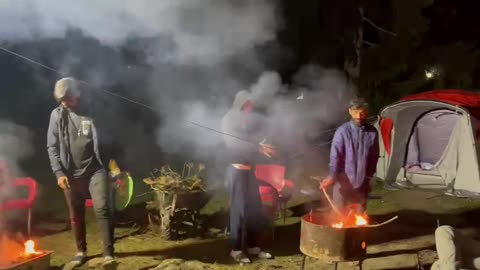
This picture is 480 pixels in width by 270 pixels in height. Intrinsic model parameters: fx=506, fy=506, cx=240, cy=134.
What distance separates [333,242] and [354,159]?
3.88ft

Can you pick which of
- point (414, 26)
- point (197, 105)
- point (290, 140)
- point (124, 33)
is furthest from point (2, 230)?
point (414, 26)

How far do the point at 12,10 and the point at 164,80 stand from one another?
516 cm

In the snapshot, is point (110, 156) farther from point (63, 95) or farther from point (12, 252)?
point (12, 252)

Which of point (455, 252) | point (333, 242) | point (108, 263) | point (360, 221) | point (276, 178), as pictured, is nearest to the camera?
point (455, 252)

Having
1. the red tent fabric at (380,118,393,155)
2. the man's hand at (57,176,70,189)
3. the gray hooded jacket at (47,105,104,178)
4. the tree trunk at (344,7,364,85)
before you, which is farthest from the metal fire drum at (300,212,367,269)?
the tree trunk at (344,7,364,85)

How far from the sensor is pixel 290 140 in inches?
417

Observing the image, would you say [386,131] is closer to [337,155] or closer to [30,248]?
[337,155]

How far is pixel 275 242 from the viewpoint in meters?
7.38

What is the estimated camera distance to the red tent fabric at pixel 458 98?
1048 cm

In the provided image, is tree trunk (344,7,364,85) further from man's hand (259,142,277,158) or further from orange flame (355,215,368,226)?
orange flame (355,215,368,226)

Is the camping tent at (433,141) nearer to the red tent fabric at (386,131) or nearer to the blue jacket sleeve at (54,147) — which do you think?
the red tent fabric at (386,131)

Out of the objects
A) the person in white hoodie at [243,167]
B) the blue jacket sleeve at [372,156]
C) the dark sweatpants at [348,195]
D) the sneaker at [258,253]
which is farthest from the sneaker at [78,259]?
the blue jacket sleeve at [372,156]

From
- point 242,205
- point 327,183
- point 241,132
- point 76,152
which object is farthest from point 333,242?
point 76,152

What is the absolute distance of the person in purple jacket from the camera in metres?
5.89
